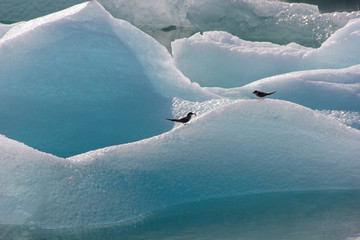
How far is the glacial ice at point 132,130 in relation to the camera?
7.37ft

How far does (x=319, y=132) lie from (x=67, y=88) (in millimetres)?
1738

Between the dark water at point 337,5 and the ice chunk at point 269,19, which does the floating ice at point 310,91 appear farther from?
the dark water at point 337,5

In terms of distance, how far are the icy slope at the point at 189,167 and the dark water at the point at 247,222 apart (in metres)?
0.06

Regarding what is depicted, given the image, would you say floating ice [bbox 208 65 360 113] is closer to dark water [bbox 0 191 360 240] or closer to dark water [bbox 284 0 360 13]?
dark water [bbox 0 191 360 240]

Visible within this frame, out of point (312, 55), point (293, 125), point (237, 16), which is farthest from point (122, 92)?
point (237, 16)

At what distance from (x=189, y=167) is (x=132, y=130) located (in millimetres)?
762

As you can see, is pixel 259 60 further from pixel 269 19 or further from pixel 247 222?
pixel 269 19

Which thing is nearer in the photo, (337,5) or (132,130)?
(132,130)

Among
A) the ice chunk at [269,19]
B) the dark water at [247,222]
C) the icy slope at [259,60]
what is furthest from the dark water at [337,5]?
the dark water at [247,222]

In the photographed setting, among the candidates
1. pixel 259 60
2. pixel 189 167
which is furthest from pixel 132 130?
pixel 259 60

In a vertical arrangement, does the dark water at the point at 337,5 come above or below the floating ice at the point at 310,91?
below

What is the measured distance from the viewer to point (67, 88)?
10.5 feet

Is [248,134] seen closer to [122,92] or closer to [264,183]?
[264,183]

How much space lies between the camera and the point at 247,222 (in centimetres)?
220
